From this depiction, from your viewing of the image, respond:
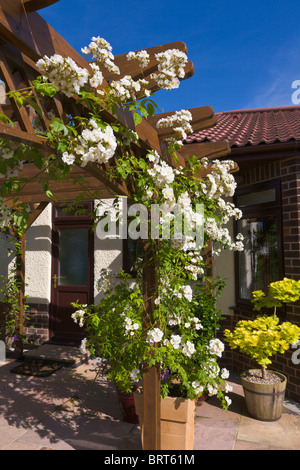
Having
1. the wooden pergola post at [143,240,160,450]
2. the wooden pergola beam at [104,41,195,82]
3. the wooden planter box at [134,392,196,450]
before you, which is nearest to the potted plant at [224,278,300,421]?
the wooden planter box at [134,392,196,450]

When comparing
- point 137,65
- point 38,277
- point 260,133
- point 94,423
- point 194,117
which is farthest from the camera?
point 38,277

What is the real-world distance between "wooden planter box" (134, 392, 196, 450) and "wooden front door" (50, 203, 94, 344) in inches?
141

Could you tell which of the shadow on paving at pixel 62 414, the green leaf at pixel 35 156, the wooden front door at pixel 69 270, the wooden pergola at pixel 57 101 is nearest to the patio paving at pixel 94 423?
the shadow on paving at pixel 62 414

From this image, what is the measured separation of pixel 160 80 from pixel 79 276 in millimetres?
4739

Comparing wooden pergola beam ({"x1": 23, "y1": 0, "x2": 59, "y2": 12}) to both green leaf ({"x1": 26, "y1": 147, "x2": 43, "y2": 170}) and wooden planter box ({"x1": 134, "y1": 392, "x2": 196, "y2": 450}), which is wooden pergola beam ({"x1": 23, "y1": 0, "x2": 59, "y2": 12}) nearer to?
green leaf ({"x1": 26, "y1": 147, "x2": 43, "y2": 170})

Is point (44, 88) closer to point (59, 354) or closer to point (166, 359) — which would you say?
point (166, 359)

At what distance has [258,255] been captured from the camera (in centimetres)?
497

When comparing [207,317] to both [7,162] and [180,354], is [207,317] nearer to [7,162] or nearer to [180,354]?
[180,354]

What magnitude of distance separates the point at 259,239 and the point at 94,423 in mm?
3232

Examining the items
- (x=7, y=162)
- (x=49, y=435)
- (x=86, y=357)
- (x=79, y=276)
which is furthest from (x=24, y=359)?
(x=7, y=162)

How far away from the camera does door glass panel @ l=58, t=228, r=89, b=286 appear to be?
6.36 meters

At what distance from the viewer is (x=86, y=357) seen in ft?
18.5

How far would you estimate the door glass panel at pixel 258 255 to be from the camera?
4746 mm

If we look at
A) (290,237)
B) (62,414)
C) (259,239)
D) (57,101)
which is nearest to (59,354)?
(62,414)
